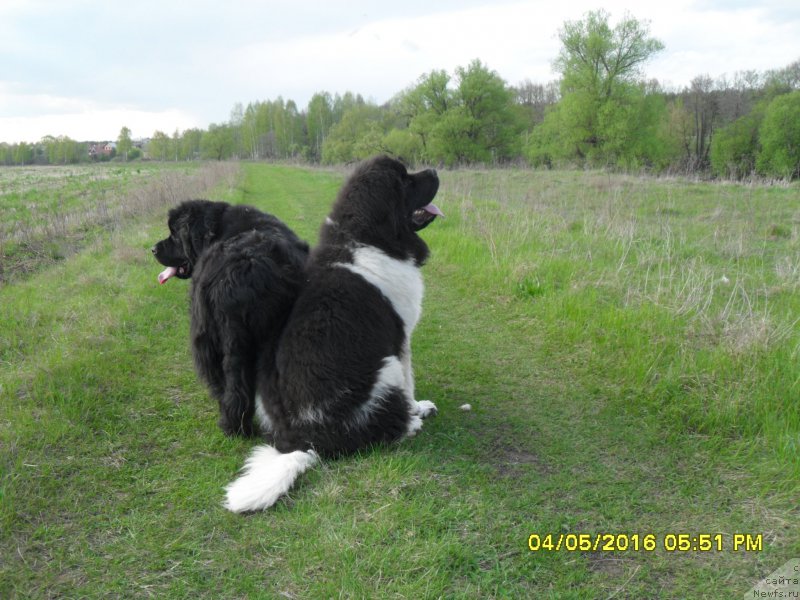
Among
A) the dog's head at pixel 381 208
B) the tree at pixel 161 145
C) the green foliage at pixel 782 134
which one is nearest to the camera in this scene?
the dog's head at pixel 381 208

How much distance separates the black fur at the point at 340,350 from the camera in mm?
3498

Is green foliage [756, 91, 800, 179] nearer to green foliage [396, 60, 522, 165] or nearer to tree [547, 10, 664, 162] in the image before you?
tree [547, 10, 664, 162]

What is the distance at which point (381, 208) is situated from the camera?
4.06 m

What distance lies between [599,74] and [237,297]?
47.2m

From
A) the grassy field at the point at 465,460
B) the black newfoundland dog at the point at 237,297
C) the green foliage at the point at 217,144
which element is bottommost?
the grassy field at the point at 465,460

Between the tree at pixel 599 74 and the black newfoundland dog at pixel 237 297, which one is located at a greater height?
the tree at pixel 599 74

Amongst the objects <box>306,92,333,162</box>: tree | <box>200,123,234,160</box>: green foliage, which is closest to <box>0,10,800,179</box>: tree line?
<box>306,92,333,162</box>: tree

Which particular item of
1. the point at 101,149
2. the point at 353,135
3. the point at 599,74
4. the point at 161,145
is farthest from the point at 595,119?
the point at 101,149

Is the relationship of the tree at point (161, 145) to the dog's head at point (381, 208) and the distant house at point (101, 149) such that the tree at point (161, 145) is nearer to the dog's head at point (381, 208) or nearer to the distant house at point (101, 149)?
the distant house at point (101, 149)

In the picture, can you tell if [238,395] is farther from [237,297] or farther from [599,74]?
[599,74]

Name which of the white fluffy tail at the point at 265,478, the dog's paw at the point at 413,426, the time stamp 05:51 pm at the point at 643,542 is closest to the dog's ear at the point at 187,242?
the white fluffy tail at the point at 265,478

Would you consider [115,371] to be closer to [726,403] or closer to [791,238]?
[726,403]

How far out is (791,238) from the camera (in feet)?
32.1

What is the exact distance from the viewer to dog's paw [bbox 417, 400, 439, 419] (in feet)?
14.0
